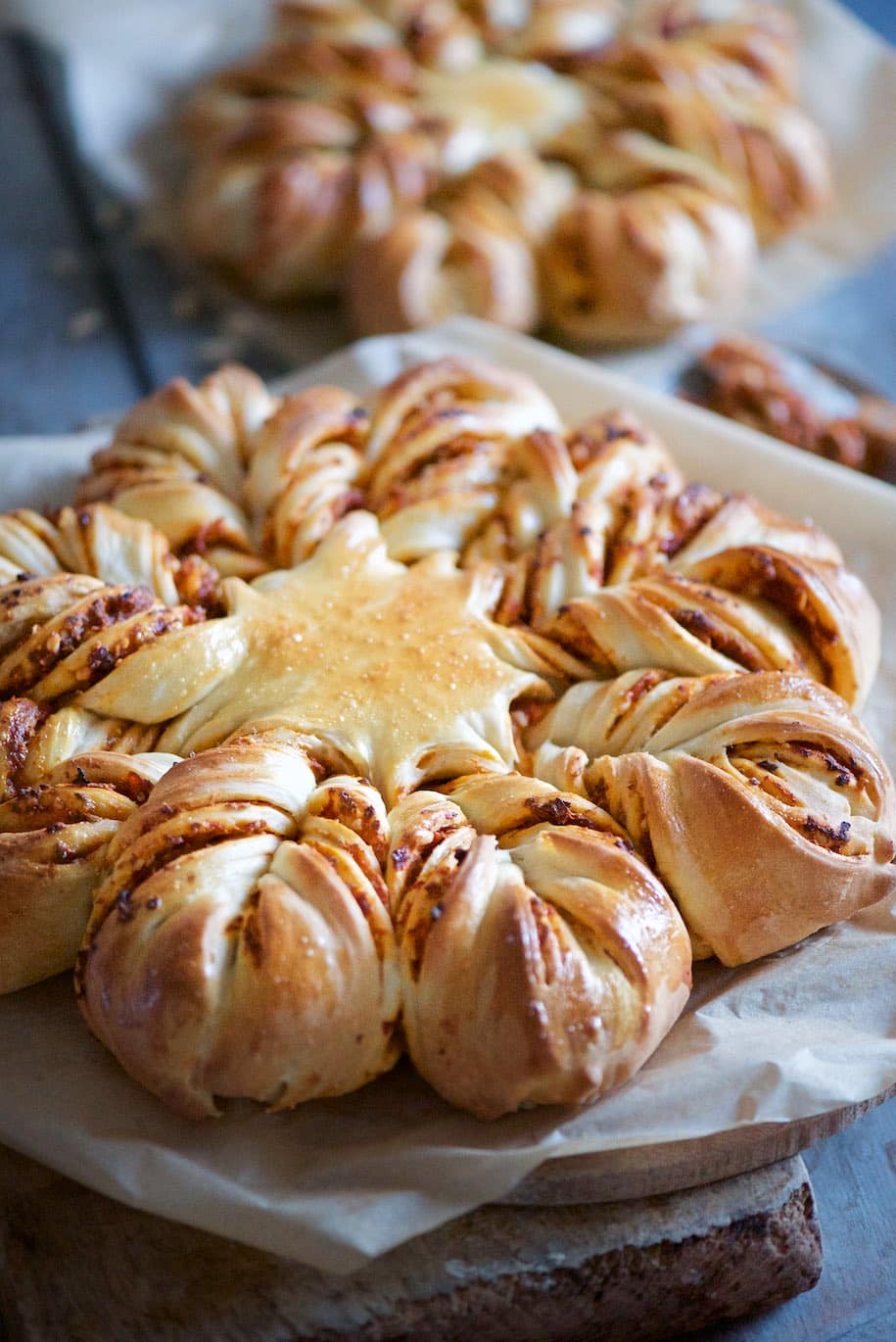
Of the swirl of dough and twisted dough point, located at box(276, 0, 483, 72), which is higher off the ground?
twisted dough point, located at box(276, 0, 483, 72)

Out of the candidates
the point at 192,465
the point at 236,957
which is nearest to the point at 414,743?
the point at 236,957

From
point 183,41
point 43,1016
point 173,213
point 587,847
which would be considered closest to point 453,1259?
point 587,847

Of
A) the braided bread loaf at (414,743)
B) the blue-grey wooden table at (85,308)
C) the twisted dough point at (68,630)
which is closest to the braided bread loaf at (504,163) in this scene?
the blue-grey wooden table at (85,308)

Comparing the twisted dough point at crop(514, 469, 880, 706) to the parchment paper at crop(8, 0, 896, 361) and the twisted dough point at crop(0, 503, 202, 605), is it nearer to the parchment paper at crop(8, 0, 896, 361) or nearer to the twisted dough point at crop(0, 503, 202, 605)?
the twisted dough point at crop(0, 503, 202, 605)

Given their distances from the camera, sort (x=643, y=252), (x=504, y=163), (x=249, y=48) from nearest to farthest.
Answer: (x=643, y=252), (x=504, y=163), (x=249, y=48)

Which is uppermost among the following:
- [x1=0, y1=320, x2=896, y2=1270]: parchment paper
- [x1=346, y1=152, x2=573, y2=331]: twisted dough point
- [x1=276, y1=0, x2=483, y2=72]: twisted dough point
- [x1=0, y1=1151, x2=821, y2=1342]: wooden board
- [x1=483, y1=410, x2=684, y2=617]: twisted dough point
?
[x1=276, y1=0, x2=483, y2=72]: twisted dough point

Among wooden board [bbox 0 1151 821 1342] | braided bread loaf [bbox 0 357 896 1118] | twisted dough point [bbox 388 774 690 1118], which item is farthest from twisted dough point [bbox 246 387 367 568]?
wooden board [bbox 0 1151 821 1342]

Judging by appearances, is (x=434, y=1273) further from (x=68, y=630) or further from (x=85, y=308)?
(x=85, y=308)
